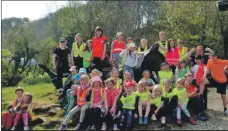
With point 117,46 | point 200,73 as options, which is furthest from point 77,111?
point 200,73

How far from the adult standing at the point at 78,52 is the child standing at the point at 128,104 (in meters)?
2.82

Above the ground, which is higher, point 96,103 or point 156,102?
point 96,103

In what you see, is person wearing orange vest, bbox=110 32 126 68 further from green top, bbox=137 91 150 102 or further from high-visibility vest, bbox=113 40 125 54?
green top, bbox=137 91 150 102

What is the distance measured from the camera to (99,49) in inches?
445

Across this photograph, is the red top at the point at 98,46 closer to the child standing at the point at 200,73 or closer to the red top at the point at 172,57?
the red top at the point at 172,57

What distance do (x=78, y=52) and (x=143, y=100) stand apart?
332 cm

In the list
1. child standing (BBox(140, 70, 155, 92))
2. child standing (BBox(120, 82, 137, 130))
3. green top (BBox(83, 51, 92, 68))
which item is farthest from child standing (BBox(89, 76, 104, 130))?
green top (BBox(83, 51, 92, 68))

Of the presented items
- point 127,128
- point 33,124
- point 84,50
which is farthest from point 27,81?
point 127,128

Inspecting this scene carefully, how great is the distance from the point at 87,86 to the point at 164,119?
217cm

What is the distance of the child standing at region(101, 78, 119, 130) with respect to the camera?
893 cm

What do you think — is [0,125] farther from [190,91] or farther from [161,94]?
[190,91]

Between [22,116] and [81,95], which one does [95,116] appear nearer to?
[81,95]

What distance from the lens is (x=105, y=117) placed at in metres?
8.91

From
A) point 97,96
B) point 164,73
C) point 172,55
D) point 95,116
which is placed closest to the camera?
point 95,116
